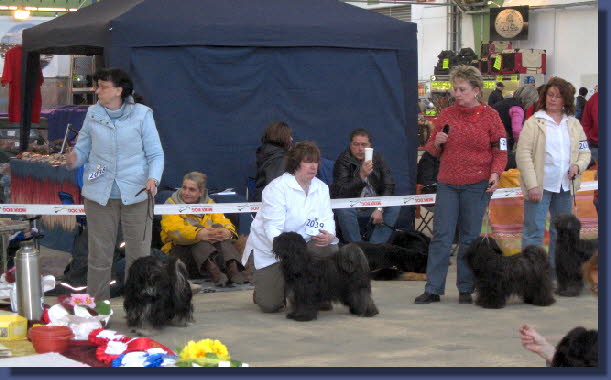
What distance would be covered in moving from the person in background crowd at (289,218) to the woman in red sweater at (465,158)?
0.75 m

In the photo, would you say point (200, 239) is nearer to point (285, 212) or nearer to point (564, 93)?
point (285, 212)

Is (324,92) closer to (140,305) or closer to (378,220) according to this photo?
(378,220)

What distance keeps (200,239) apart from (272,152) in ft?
3.24

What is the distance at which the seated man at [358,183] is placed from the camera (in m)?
7.69

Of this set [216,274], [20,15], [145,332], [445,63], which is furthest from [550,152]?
[445,63]

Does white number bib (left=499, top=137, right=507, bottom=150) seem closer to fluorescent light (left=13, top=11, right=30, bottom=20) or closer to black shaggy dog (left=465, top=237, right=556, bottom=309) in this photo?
black shaggy dog (left=465, top=237, right=556, bottom=309)

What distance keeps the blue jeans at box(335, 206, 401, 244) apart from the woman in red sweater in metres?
1.65

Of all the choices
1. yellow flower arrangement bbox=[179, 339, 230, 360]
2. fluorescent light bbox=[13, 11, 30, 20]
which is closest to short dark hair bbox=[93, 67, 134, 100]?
yellow flower arrangement bbox=[179, 339, 230, 360]

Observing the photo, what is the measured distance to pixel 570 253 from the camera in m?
6.36

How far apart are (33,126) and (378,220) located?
634 cm

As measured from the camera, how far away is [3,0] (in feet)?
66.5

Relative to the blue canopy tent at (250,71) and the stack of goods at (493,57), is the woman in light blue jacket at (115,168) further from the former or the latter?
the stack of goods at (493,57)

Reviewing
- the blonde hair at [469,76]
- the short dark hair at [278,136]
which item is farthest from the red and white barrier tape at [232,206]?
the blonde hair at [469,76]

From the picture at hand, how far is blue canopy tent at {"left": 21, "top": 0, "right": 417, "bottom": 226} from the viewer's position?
25.8 feet
